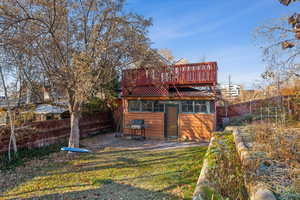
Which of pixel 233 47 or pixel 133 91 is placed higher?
pixel 233 47

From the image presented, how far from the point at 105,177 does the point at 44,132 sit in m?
4.51

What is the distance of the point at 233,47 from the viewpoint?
40.5ft

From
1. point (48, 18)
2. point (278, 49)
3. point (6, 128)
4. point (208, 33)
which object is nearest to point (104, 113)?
point (6, 128)

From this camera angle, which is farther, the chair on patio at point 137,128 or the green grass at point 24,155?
the chair on patio at point 137,128

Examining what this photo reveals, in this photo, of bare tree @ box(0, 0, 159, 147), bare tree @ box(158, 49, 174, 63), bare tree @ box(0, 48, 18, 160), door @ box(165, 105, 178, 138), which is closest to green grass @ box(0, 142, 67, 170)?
bare tree @ box(0, 48, 18, 160)

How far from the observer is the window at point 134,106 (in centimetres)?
1048

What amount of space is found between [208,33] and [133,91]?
6328mm

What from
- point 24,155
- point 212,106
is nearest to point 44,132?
point 24,155

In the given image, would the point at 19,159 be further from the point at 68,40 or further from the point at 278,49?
the point at 278,49

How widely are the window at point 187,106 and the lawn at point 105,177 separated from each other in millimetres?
3232

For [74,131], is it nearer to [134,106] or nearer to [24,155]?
[24,155]

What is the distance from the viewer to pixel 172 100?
9.63 m

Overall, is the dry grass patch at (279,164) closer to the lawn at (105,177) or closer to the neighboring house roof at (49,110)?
the lawn at (105,177)

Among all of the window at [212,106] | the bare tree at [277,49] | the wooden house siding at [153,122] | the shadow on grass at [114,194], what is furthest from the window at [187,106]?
the shadow on grass at [114,194]
